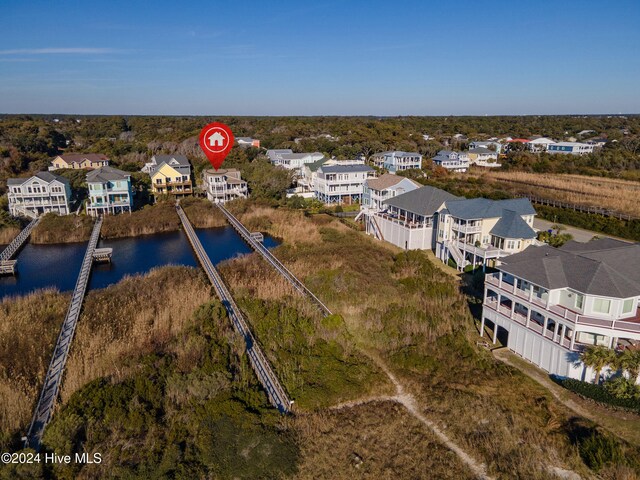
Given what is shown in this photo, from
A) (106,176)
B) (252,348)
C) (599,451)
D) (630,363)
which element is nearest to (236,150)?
(106,176)

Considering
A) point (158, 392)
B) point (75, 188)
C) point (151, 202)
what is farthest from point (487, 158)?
point (158, 392)

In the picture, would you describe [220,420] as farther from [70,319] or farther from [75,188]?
[75,188]

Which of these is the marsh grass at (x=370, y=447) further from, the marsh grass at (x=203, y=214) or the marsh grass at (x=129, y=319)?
the marsh grass at (x=203, y=214)

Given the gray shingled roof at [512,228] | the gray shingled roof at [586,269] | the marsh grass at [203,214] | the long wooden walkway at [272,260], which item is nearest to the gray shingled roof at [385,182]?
the long wooden walkway at [272,260]

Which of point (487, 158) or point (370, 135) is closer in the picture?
point (487, 158)

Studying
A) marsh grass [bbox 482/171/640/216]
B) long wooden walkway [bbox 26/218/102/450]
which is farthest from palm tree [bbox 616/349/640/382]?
marsh grass [bbox 482/171/640/216]

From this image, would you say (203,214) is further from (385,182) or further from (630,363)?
(630,363)
